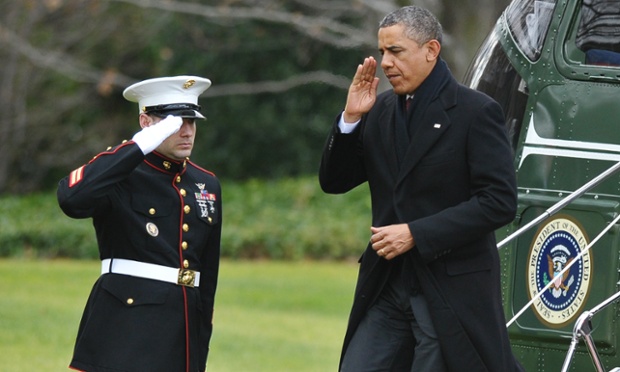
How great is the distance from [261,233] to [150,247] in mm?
13925

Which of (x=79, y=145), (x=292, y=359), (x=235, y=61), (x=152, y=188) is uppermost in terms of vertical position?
(x=235, y=61)

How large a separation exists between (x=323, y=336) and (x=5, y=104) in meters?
15.8

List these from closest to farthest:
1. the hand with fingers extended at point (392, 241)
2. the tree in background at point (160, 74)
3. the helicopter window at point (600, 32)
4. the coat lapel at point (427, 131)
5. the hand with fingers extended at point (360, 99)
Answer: the hand with fingers extended at point (392, 241), the coat lapel at point (427, 131), the hand with fingers extended at point (360, 99), the helicopter window at point (600, 32), the tree in background at point (160, 74)

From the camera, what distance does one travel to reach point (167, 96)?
559 centimetres

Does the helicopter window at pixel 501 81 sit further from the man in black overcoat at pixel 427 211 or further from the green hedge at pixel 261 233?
the green hedge at pixel 261 233

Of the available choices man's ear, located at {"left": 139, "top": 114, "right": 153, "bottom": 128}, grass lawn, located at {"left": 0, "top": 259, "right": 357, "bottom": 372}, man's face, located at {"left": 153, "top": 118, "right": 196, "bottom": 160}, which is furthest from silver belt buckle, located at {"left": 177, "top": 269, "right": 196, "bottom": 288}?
grass lawn, located at {"left": 0, "top": 259, "right": 357, "bottom": 372}

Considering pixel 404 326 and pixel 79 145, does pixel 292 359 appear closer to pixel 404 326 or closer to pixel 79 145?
pixel 404 326

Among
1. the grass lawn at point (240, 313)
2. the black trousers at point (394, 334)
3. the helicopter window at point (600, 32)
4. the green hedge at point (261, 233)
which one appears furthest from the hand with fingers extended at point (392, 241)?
the green hedge at point (261, 233)

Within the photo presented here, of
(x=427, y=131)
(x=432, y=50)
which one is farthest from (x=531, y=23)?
(x=427, y=131)

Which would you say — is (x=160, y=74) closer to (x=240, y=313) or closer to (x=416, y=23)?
(x=240, y=313)

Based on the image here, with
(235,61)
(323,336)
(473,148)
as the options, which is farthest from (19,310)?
(235,61)

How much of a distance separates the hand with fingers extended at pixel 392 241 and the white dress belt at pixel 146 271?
38.0 inches

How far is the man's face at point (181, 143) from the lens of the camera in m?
5.47

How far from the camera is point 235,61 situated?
3019 centimetres
